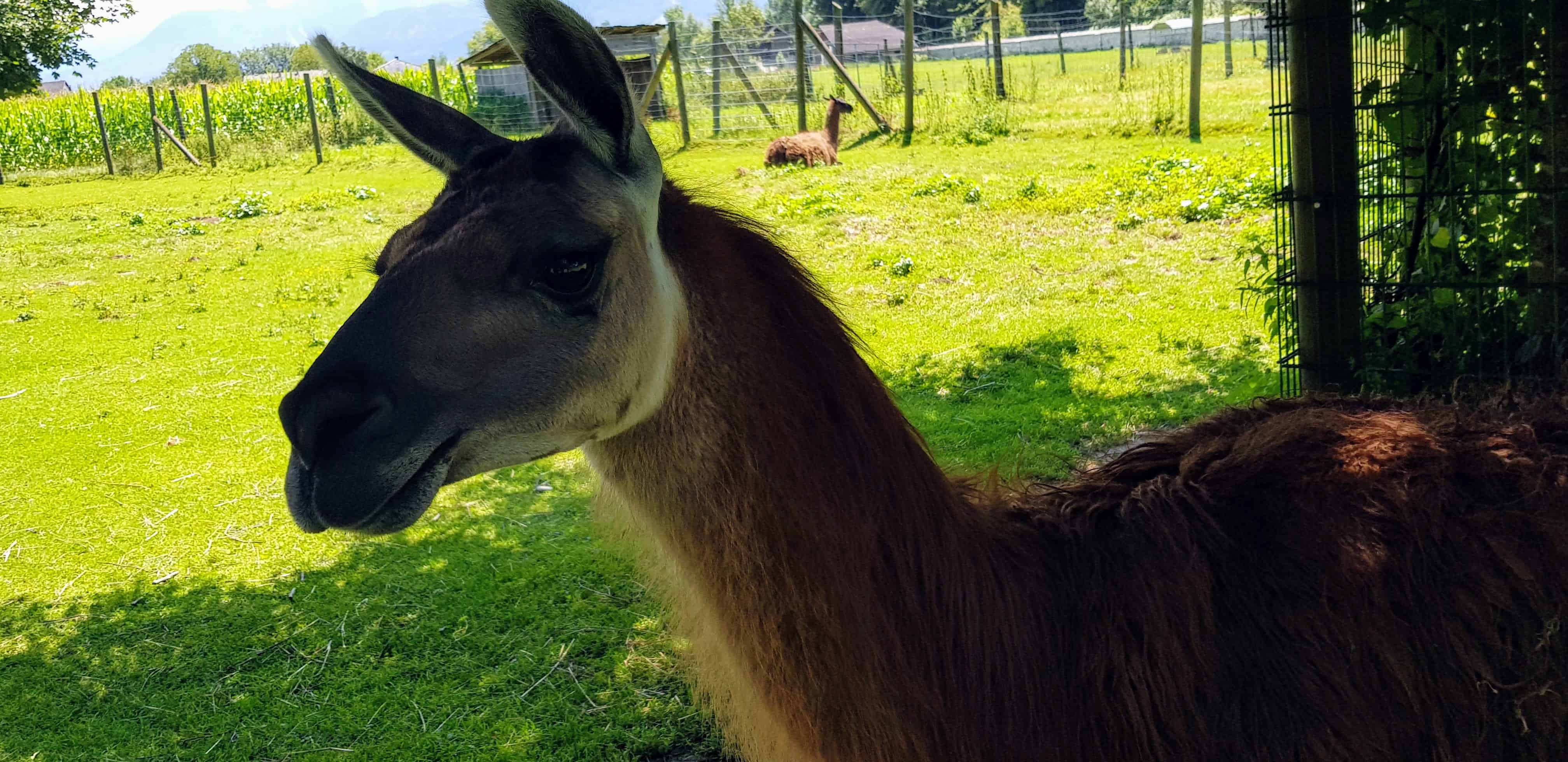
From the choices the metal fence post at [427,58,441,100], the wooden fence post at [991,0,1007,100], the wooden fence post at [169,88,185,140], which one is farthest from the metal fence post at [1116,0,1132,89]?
the wooden fence post at [169,88,185,140]

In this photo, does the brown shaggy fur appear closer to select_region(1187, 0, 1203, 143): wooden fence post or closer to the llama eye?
the llama eye

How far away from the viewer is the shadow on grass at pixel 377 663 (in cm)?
380

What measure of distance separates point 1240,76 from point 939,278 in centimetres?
1517

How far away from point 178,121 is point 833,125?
17.0 meters

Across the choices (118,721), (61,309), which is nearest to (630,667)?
(118,721)

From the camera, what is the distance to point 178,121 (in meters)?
25.5

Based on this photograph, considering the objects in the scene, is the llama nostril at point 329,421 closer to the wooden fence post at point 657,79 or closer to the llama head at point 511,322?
the llama head at point 511,322

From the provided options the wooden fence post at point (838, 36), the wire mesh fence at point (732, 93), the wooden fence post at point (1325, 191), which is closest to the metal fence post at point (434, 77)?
the wire mesh fence at point (732, 93)

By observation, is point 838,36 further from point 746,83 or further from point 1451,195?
point 1451,195

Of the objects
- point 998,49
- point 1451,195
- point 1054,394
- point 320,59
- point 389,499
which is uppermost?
point 998,49

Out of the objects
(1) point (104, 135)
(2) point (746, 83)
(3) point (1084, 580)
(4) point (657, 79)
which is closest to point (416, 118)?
(3) point (1084, 580)

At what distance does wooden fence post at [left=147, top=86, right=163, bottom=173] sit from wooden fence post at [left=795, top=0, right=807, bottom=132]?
1414 cm

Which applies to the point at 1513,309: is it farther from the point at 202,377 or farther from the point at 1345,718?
the point at 202,377

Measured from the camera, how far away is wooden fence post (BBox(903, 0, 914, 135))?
18516 mm
